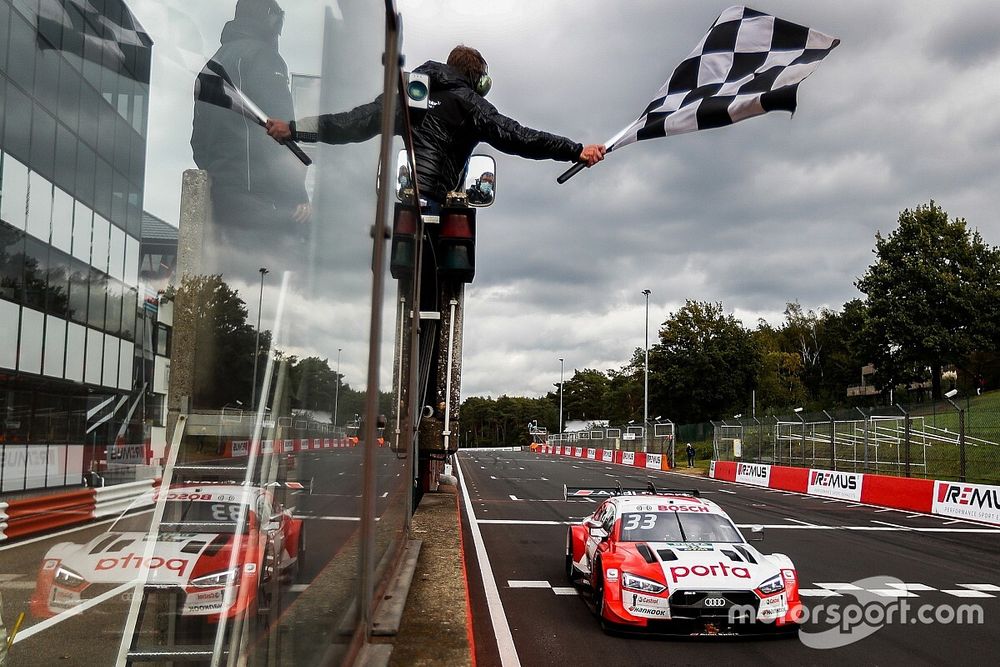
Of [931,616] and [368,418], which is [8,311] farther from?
[931,616]

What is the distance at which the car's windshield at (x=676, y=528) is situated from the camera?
8562 millimetres

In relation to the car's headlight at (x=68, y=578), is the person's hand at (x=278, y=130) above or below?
above

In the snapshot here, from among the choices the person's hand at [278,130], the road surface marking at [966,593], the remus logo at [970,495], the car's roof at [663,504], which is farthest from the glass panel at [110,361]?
the remus logo at [970,495]

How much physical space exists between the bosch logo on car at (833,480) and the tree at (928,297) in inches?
1245

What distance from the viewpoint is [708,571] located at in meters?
7.46

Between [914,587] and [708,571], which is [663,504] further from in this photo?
[914,587]

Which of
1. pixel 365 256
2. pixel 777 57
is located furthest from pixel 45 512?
pixel 777 57

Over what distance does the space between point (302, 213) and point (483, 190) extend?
6231mm

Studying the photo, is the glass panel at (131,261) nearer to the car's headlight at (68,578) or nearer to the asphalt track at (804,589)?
the car's headlight at (68,578)

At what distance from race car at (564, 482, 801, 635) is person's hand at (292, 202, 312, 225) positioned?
5955mm

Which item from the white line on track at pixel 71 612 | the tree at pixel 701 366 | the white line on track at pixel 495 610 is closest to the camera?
the white line on track at pixel 71 612

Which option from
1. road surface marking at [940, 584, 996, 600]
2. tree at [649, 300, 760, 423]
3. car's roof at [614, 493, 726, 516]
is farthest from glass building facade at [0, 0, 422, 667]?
tree at [649, 300, 760, 423]

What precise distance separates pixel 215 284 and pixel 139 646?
769 mm

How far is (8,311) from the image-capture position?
3.49 feet
